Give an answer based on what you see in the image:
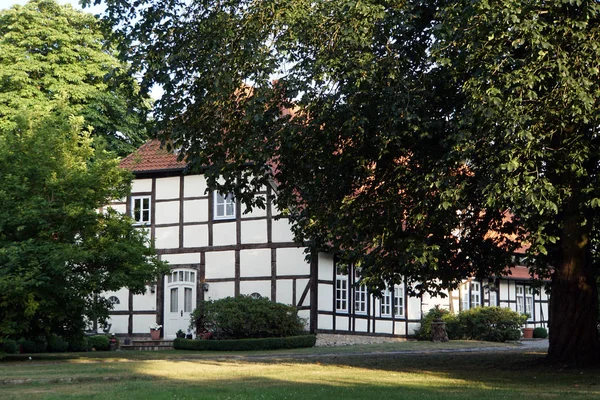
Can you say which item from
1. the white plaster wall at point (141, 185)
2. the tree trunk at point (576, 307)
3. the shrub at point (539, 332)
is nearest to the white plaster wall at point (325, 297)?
the white plaster wall at point (141, 185)

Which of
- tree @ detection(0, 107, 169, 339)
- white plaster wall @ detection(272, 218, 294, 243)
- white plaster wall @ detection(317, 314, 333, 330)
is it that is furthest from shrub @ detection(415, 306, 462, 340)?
tree @ detection(0, 107, 169, 339)

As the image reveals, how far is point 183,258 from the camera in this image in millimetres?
32875

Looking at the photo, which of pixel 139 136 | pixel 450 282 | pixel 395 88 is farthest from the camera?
pixel 139 136

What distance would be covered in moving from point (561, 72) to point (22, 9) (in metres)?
29.8

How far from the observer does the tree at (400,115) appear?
1362 cm

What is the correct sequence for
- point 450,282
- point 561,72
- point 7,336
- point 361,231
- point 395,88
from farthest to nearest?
point 7,336
point 450,282
point 361,231
point 395,88
point 561,72

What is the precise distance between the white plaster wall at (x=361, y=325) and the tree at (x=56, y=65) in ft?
43.2

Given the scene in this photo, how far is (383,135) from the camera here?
15.5 m

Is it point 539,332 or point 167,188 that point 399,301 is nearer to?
point 539,332

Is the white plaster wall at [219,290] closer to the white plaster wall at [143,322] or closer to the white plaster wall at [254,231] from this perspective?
the white plaster wall at [254,231]

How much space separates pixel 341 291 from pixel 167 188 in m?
7.82

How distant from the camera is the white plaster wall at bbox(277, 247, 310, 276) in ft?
101

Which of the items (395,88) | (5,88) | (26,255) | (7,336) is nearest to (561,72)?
(395,88)

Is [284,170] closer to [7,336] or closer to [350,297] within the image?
[7,336]
